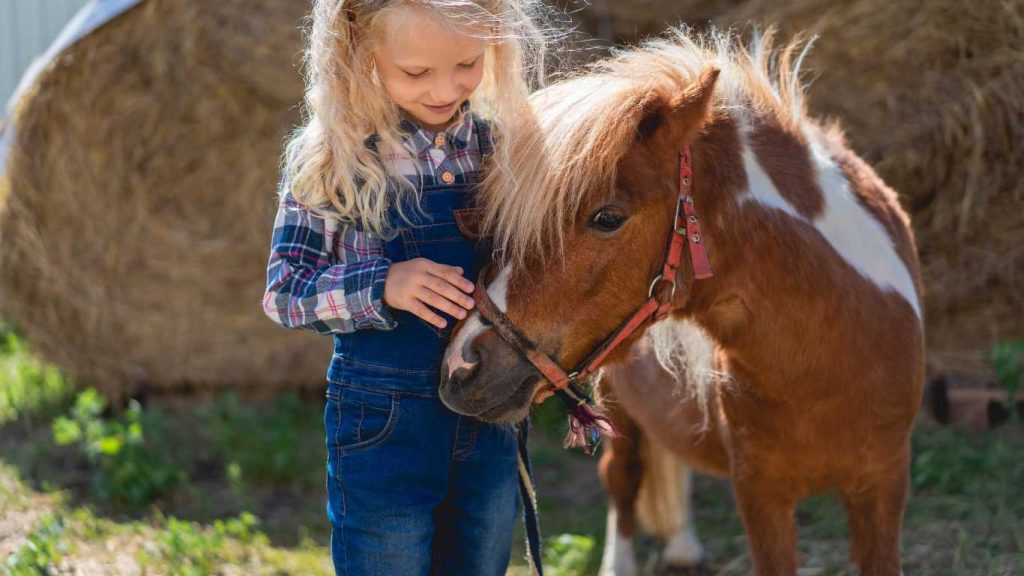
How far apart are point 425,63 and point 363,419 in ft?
2.04

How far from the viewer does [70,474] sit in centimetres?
377

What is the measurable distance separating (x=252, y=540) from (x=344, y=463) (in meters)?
1.58

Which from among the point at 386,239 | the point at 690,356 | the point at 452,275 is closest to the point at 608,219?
the point at 452,275

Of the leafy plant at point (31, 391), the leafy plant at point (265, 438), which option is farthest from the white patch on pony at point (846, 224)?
the leafy plant at point (31, 391)

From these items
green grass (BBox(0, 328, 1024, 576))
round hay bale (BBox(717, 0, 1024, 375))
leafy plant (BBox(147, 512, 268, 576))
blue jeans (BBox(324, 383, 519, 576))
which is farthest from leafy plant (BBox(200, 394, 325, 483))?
round hay bale (BBox(717, 0, 1024, 375))

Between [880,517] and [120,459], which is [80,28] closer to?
[120,459]

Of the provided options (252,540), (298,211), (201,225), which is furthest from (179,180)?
(298,211)

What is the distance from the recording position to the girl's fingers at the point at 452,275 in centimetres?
166

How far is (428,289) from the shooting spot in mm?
1649

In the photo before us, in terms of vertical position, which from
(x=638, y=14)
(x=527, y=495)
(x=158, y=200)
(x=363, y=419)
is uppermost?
(x=638, y=14)

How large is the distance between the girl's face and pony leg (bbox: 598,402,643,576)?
1.51 metres

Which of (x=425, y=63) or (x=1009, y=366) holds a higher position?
(x=425, y=63)

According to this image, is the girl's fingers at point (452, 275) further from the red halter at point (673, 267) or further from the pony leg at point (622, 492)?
the pony leg at point (622, 492)

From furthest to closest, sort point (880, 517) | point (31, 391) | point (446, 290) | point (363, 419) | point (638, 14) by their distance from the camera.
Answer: point (31, 391) < point (638, 14) < point (880, 517) < point (363, 419) < point (446, 290)
